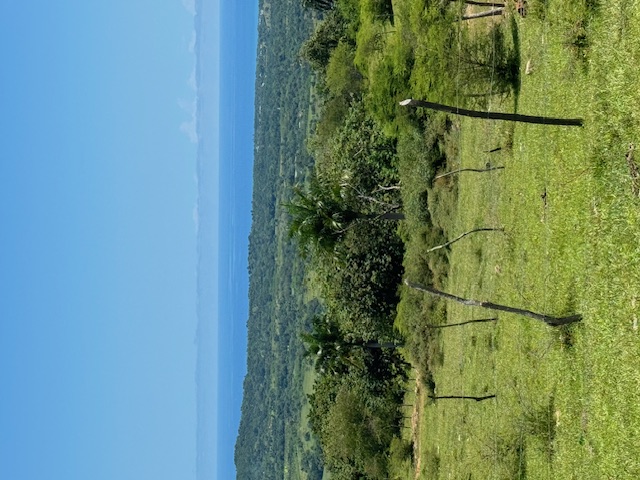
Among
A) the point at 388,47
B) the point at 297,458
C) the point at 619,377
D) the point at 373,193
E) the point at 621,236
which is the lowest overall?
the point at 297,458

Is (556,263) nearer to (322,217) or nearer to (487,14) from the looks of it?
(487,14)

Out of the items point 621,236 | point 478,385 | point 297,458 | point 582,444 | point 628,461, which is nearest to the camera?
point 628,461

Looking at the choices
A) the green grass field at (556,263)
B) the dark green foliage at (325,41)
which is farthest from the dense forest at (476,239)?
the dark green foliage at (325,41)

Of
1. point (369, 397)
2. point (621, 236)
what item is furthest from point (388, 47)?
point (621, 236)

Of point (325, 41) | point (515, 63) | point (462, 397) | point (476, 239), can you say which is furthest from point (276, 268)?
point (515, 63)

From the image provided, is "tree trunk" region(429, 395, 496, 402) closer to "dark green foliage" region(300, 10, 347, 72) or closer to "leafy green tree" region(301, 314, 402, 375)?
"leafy green tree" region(301, 314, 402, 375)

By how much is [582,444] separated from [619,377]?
105 inches

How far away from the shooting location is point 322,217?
4284 centimetres

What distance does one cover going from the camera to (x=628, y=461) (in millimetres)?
14672

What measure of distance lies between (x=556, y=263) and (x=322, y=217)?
23774 mm

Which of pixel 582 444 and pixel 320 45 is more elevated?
pixel 320 45

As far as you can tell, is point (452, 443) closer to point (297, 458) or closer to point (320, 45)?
point (320, 45)

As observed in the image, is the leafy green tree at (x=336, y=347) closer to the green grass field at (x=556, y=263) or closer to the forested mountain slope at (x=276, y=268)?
the green grass field at (x=556, y=263)

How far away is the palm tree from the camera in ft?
140
